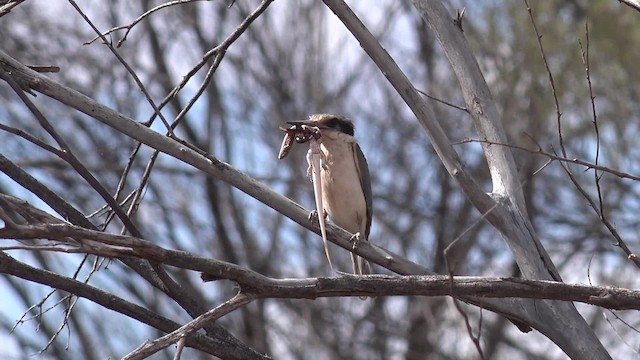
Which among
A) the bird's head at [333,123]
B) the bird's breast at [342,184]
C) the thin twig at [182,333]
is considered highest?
the bird's head at [333,123]

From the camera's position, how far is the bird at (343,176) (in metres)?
5.62

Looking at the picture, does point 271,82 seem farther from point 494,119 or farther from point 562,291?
point 562,291

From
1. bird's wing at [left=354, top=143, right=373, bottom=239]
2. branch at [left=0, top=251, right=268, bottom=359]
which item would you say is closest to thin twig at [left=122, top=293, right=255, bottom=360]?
branch at [left=0, top=251, right=268, bottom=359]

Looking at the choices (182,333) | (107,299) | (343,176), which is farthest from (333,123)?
(182,333)

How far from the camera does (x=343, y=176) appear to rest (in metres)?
5.67

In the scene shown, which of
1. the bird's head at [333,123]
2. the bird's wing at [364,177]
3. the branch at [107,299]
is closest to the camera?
the branch at [107,299]

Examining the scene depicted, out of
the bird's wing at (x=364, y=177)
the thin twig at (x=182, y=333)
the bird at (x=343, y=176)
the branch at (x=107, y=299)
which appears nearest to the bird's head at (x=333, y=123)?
the bird at (x=343, y=176)

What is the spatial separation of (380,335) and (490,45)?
3864 millimetres

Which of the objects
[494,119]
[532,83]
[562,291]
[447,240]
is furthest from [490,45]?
[562,291]

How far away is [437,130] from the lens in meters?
3.55

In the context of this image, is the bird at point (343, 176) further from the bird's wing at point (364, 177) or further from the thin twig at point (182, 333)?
the thin twig at point (182, 333)

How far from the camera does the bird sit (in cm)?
562

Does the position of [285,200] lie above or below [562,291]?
above

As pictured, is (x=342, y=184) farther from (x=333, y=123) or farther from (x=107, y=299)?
(x=107, y=299)
